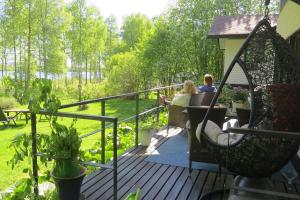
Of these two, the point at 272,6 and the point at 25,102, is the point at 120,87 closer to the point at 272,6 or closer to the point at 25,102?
the point at 272,6

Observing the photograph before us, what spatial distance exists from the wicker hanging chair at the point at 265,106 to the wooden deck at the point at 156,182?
0.61m

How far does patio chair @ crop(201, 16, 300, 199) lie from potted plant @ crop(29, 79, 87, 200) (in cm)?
123

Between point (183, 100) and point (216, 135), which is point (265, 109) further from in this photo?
point (183, 100)

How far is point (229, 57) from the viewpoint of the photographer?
10.0 m

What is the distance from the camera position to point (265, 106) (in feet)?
8.42

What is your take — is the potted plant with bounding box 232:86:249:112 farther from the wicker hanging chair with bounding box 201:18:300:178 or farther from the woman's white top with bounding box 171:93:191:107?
the wicker hanging chair with bounding box 201:18:300:178

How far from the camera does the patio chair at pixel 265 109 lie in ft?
7.62

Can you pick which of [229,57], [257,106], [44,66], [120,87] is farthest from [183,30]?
[257,106]

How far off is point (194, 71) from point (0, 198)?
13.9 m

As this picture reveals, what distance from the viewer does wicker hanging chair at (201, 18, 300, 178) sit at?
2.33 metres

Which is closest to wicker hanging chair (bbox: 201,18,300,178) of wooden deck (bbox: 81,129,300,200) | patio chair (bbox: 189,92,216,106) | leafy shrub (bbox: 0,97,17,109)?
wooden deck (bbox: 81,129,300,200)

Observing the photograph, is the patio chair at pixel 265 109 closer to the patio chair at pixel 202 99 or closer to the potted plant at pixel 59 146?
the potted plant at pixel 59 146

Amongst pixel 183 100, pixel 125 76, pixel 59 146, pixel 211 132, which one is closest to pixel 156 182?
pixel 211 132

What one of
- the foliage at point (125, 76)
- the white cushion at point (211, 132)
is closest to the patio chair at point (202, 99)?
the white cushion at point (211, 132)
